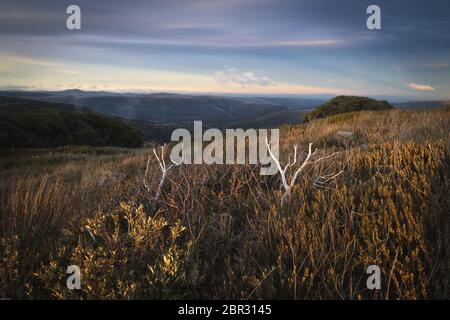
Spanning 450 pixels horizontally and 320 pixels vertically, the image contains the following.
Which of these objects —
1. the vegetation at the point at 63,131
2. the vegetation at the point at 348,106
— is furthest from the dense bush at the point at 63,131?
the vegetation at the point at 348,106

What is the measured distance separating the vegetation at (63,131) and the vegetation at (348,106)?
26.1 metres

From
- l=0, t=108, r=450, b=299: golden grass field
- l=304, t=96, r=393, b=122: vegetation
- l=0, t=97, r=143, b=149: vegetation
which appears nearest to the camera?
l=0, t=108, r=450, b=299: golden grass field

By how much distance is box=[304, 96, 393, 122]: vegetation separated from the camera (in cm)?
2974

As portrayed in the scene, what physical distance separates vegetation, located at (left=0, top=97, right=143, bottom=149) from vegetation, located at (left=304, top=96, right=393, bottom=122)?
85.8 feet

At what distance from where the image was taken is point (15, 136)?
1636 inches

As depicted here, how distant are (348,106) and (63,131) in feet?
113

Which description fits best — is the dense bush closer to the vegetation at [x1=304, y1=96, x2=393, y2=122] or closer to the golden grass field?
the vegetation at [x1=304, y1=96, x2=393, y2=122]

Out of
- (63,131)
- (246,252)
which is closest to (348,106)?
(246,252)

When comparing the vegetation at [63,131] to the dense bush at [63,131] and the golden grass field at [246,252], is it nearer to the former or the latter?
the dense bush at [63,131]

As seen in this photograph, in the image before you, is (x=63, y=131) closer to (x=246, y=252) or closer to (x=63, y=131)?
(x=63, y=131)

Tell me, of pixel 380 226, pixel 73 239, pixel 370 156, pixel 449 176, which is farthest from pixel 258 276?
pixel 370 156

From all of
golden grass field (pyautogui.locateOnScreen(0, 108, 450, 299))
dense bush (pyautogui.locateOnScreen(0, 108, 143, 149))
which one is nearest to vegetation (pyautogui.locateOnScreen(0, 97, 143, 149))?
dense bush (pyautogui.locateOnScreen(0, 108, 143, 149))

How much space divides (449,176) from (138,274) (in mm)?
3477
